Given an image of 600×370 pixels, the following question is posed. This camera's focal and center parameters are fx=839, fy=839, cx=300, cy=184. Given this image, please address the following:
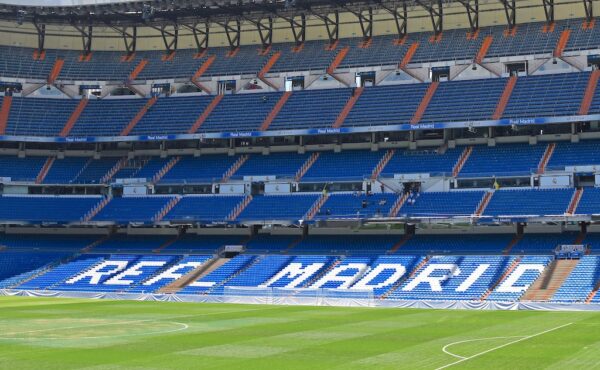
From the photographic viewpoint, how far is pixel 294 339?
119ft

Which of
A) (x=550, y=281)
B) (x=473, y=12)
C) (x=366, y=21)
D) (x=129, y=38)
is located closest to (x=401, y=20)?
(x=366, y=21)

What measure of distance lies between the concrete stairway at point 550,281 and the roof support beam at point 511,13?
96.9 ft

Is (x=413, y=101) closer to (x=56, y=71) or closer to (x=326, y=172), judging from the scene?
(x=326, y=172)

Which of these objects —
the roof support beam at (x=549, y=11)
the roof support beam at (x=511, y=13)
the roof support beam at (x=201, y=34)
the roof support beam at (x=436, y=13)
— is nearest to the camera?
the roof support beam at (x=549, y=11)

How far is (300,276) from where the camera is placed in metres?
67.9

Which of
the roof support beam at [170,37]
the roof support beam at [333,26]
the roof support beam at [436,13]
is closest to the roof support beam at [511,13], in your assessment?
the roof support beam at [436,13]

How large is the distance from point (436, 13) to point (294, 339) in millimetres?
56022

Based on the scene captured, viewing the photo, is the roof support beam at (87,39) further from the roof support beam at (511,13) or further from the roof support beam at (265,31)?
the roof support beam at (511,13)

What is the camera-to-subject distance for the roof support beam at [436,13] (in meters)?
83.4

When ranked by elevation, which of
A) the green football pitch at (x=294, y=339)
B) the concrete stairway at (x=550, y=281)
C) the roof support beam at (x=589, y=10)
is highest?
the roof support beam at (x=589, y=10)

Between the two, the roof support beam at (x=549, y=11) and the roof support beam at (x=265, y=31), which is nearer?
the roof support beam at (x=549, y=11)

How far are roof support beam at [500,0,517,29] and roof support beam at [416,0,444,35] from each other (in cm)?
641

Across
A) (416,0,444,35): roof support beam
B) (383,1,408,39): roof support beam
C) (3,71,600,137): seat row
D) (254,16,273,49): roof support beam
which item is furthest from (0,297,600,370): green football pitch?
(254,16,273,49): roof support beam

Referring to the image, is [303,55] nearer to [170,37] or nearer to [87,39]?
[170,37]
